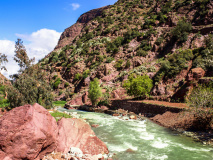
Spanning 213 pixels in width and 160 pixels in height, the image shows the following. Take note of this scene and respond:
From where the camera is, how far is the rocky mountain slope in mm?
35062

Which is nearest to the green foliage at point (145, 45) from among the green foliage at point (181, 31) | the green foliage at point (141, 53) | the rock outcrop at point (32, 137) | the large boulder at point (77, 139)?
the green foliage at point (141, 53)

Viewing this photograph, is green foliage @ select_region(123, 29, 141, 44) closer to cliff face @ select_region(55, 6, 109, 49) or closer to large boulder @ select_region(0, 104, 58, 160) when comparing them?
large boulder @ select_region(0, 104, 58, 160)

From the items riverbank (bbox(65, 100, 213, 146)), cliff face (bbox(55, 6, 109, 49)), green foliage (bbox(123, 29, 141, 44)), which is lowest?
riverbank (bbox(65, 100, 213, 146))

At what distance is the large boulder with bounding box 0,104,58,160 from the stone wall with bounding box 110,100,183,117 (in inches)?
Result: 769

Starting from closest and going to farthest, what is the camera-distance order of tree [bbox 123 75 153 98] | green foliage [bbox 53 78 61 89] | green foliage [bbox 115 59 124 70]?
1. tree [bbox 123 75 153 98]
2. green foliage [bbox 115 59 124 70]
3. green foliage [bbox 53 78 61 89]

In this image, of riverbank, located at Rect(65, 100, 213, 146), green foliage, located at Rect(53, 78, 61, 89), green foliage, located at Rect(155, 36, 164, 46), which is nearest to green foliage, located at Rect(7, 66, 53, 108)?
→ riverbank, located at Rect(65, 100, 213, 146)

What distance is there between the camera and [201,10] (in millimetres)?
54219

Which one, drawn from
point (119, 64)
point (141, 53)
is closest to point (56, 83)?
point (119, 64)

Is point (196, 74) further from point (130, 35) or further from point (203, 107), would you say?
point (130, 35)

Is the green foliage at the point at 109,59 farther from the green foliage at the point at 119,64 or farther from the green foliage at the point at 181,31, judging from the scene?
the green foliage at the point at 181,31

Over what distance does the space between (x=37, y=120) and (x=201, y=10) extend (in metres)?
65.6

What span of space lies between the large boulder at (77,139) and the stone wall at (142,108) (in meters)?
15.4

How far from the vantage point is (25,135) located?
8.58 meters

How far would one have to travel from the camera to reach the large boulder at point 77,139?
1138 centimetres
